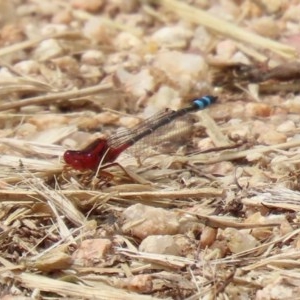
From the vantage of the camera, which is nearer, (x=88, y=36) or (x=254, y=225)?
(x=254, y=225)

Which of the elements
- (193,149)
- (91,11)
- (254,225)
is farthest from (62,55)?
(254,225)

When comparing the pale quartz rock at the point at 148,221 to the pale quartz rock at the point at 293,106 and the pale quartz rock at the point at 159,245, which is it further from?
the pale quartz rock at the point at 293,106

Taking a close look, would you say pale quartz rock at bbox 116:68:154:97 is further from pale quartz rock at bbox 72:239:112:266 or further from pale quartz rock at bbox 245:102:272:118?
pale quartz rock at bbox 72:239:112:266

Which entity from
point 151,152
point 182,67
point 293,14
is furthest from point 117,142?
point 293,14

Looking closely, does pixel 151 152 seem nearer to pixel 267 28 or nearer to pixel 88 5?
pixel 267 28

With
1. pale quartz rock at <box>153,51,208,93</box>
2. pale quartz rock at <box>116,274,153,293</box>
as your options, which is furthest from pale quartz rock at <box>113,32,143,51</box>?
pale quartz rock at <box>116,274,153,293</box>

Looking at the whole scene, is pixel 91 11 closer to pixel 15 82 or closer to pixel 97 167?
pixel 15 82
